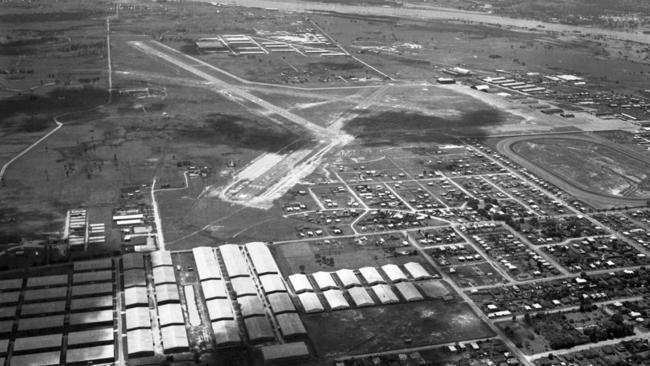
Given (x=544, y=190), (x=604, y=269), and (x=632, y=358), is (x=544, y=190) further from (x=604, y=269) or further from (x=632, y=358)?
(x=632, y=358)

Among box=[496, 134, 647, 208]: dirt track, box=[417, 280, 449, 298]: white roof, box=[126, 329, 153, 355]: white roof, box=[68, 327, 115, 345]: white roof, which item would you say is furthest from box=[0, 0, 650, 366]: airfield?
box=[496, 134, 647, 208]: dirt track

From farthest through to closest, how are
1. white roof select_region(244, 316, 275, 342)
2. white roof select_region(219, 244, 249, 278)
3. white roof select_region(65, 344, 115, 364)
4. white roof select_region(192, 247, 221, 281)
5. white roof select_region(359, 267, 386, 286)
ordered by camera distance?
white roof select_region(219, 244, 249, 278), white roof select_region(359, 267, 386, 286), white roof select_region(192, 247, 221, 281), white roof select_region(244, 316, 275, 342), white roof select_region(65, 344, 115, 364)

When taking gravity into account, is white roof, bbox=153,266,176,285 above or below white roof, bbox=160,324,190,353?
above

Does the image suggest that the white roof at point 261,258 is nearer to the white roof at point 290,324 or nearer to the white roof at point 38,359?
the white roof at point 290,324

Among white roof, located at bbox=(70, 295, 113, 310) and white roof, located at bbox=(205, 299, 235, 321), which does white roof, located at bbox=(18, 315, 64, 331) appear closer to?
white roof, located at bbox=(70, 295, 113, 310)

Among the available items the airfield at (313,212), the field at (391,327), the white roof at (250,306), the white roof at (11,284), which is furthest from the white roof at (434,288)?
the white roof at (11,284)

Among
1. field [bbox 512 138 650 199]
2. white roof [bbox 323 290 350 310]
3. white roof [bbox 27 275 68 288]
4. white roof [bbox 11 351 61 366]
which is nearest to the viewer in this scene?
white roof [bbox 11 351 61 366]

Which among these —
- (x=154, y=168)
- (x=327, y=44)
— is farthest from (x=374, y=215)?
(x=327, y=44)
